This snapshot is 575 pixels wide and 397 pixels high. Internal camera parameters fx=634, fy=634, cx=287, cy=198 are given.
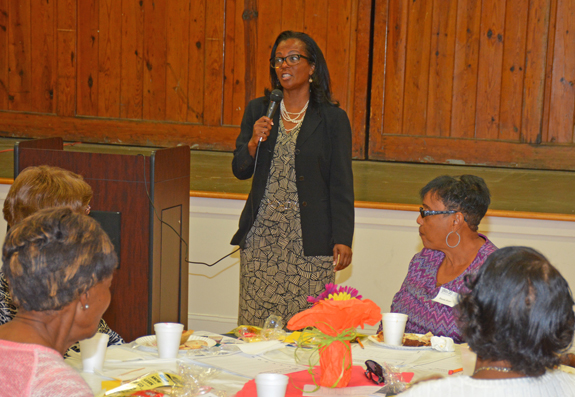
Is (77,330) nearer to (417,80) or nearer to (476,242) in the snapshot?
(476,242)

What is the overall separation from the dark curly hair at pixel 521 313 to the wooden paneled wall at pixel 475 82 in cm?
476

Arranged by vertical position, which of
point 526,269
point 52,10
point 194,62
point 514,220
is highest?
point 52,10

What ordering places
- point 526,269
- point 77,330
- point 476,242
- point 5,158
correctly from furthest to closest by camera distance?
point 5,158
point 476,242
point 77,330
point 526,269

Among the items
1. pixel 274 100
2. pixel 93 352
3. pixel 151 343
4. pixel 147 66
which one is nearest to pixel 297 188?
pixel 274 100

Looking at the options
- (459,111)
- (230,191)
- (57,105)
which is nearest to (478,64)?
(459,111)

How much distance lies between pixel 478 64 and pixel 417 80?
0.54 meters

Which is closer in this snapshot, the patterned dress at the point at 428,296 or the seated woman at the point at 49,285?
the seated woman at the point at 49,285

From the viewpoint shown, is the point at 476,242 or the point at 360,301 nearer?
the point at 360,301

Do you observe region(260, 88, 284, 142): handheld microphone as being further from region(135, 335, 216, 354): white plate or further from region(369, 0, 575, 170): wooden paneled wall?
region(369, 0, 575, 170): wooden paneled wall

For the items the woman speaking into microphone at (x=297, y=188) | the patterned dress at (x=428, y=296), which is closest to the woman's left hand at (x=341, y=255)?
the woman speaking into microphone at (x=297, y=188)

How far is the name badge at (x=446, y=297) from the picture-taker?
2.09 meters

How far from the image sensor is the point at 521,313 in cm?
107

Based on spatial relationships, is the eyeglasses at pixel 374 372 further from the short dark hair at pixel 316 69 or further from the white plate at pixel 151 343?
the short dark hair at pixel 316 69

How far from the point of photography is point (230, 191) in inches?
159
